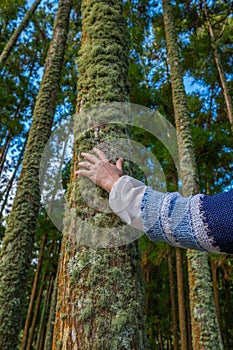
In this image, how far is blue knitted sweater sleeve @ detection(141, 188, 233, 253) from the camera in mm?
1109

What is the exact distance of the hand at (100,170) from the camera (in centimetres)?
146

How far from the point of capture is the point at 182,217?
46.3 inches

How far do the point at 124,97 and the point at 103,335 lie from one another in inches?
49.1

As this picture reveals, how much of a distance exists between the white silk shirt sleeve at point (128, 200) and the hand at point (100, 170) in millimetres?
78

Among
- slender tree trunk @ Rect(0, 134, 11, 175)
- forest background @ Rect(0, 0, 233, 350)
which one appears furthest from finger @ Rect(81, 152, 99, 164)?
slender tree trunk @ Rect(0, 134, 11, 175)

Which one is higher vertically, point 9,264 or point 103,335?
point 9,264

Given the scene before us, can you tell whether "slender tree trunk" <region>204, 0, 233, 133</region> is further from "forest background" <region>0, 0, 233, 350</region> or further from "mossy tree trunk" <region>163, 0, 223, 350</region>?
"mossy tree trunk" <region>163, 0, 223, 350</region>

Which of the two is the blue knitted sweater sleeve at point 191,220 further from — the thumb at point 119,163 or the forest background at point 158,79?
the forest background at point 158,79

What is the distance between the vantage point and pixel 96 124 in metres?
1.71

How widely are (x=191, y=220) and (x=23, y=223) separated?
2.87 m

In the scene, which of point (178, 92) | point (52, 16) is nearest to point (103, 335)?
point (178, 92)

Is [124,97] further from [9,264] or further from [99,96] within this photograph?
[9,264]

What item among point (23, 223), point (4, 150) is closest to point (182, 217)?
point (23, 223)

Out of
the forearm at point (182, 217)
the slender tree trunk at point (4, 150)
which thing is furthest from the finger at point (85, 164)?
the slender tree trunk at point (4, 150)
